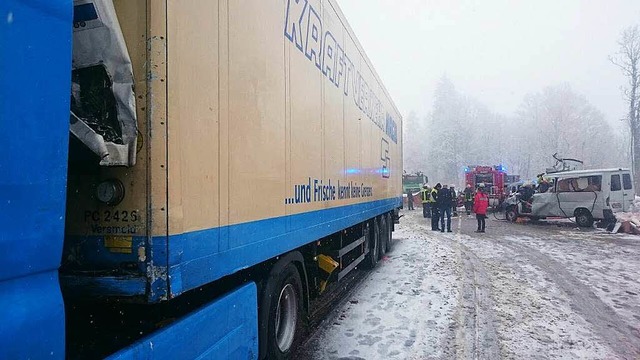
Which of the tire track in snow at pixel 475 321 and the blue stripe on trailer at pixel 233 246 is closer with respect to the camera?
the blue stripe on trailer at pixel 233 246

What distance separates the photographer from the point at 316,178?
4.38 metres

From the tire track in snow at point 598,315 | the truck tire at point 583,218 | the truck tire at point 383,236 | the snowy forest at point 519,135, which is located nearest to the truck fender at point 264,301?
the tire track in snow at point 598,315

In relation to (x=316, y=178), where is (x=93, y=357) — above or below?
below

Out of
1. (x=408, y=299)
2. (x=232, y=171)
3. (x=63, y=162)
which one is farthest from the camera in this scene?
(x=408, y=299)

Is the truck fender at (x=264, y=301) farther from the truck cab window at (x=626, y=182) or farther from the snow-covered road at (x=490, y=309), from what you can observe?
the truck cab window at (x=626, y=182)

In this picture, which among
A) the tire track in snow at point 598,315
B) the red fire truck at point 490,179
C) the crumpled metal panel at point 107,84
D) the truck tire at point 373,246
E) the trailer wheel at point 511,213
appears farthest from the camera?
the red fire truck at point 490,179

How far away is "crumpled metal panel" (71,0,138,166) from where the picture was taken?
1.84 m

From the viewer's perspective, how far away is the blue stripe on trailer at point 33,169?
4.55ft

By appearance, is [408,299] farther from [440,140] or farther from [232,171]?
[440,140]

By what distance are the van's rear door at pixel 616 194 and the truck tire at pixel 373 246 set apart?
477 inches

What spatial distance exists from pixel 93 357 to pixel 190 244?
660mm

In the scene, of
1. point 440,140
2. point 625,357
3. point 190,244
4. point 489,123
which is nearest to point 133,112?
point 190,244

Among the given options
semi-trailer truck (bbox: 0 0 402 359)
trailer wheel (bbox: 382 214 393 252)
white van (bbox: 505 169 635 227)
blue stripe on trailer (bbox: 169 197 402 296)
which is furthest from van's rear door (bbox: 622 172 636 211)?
semi-trailer truck (bbox: 0 0 402 359)

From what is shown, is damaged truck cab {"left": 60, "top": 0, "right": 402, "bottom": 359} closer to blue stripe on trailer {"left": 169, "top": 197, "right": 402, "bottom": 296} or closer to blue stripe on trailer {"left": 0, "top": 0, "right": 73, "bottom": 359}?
blue stripe on trailer {"left": 169, "top": 197, "right": 402, "bottom": 296}
